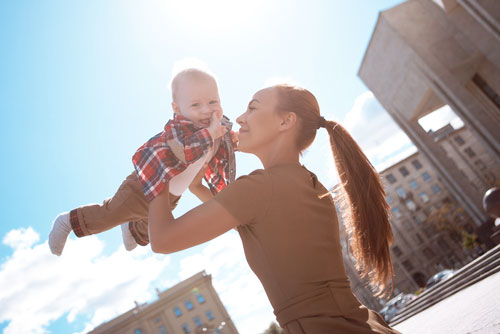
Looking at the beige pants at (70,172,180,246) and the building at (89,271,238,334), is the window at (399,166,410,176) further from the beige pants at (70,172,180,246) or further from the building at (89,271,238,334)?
the beige pants at (70,172,180,246)

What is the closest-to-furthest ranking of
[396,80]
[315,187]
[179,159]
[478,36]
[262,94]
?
1. [315,187]
2. [179,159]
3. [262,94]
4. [478,36]
5. [396,80]

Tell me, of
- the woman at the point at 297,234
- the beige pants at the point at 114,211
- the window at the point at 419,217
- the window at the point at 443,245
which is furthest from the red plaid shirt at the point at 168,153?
the window at the point at 419,217

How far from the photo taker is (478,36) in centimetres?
2156

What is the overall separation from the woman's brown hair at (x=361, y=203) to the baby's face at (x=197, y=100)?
58 cm

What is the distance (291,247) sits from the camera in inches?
64.9

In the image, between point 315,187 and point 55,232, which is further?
point 55,232

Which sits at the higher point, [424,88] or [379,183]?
[424,88]

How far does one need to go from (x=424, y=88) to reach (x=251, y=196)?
1088 inches

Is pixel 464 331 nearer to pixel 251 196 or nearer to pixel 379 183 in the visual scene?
pixel 379 183

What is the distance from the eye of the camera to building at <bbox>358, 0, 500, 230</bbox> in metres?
22.8

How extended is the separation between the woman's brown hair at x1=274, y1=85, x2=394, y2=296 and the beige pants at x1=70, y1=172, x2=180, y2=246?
3.55 feet

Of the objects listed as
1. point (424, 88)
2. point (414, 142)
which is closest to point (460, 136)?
point (414, 142)

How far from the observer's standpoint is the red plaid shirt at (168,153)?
198 centimetres

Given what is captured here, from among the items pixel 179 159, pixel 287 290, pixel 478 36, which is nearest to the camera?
pixel 287 290
